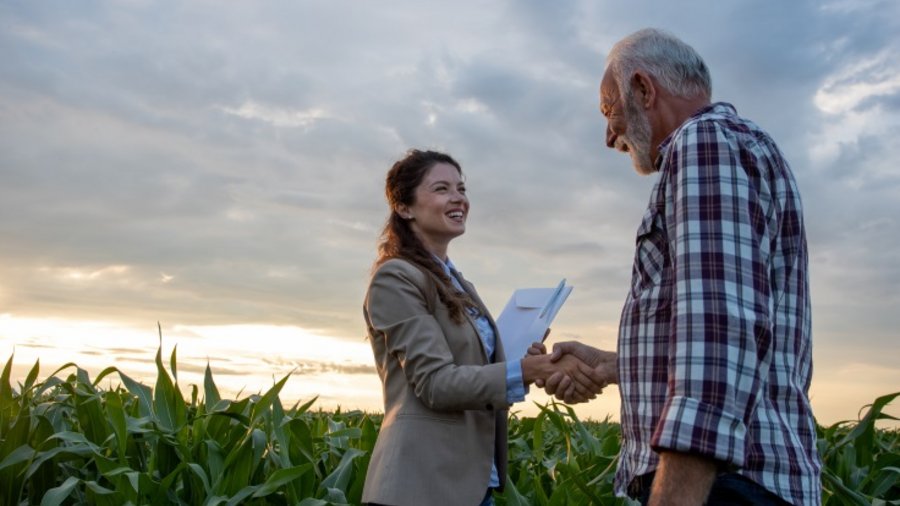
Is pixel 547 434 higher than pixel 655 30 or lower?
lower

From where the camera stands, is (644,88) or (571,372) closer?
(644,88)

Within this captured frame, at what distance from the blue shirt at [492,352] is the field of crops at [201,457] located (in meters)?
0.49

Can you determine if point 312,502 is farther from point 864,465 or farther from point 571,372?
point 864,465

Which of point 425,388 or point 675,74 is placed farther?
point 425,388

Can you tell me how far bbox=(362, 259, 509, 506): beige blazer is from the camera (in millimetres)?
2904

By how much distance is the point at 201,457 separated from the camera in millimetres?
3652

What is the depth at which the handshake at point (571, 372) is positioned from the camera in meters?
3.01

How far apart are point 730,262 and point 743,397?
234 millimetres

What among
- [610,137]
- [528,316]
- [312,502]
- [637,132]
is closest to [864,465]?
[528,316]

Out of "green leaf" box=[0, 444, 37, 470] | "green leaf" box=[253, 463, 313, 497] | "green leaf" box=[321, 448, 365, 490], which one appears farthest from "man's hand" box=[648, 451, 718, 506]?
"green leaf" box=[0, 444, 37, 470]

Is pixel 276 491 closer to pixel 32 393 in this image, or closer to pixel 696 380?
pixel 32 393

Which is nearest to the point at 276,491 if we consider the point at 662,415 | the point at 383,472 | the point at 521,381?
the point at 383,472

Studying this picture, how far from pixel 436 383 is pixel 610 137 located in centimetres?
97

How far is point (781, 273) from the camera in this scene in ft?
6.05
